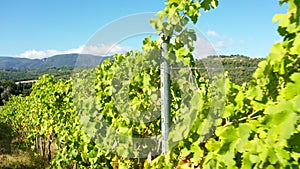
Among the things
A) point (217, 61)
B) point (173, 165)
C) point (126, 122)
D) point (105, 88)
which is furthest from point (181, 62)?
point (105, 88)

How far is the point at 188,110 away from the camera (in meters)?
2.82

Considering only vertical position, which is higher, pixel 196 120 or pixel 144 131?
pixel 196 120

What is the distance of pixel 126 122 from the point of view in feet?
Result: 12.8

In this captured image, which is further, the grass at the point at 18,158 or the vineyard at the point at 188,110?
the grass at the point at 18,158

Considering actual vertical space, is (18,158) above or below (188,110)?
below

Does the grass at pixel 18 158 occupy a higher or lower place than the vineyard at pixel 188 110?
lower

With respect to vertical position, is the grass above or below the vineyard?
below

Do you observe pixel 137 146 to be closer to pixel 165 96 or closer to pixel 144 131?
pixel 144 131

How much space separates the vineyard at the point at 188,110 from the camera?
1425mm

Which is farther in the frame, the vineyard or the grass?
the grass

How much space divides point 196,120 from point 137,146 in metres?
1.75

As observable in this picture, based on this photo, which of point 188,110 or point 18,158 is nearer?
point 188,110

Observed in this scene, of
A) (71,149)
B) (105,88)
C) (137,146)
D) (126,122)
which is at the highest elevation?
(105,88)

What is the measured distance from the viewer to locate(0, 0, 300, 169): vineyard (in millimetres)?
1425
